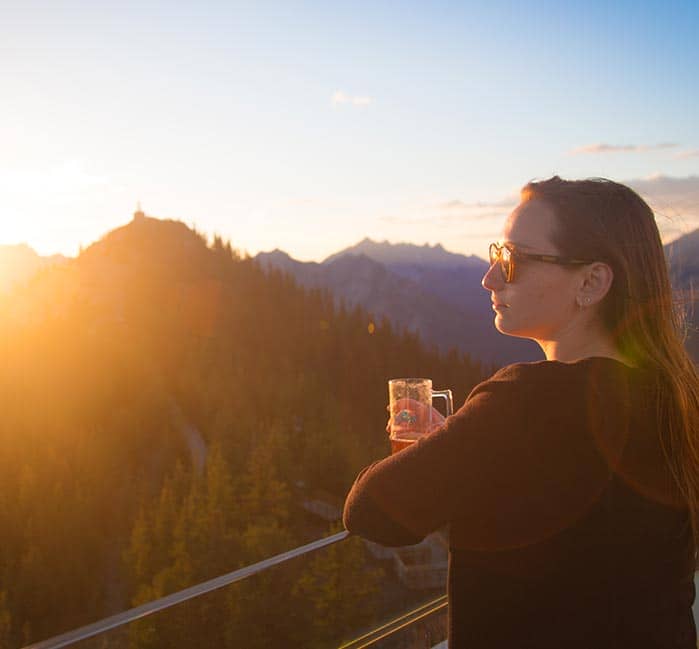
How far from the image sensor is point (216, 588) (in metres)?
2.87

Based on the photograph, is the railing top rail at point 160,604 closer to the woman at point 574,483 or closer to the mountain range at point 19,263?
the woman at point 574,483

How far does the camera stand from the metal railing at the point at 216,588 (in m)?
2.35

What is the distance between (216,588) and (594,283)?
2.09 m

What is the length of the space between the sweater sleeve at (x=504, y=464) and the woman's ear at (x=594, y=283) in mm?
278

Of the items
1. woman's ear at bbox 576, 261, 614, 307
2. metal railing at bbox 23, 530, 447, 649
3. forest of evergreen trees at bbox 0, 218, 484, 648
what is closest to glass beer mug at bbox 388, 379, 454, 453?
woman's ear at bbox 576, 261, 614, 307

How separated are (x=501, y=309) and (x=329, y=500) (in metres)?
64.3

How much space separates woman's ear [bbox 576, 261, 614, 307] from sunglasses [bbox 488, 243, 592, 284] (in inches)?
0.8

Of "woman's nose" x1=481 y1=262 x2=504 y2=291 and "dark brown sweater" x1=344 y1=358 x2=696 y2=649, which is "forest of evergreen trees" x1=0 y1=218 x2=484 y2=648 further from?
"woman's nose" x1=481 y1=262 x2=504 y2=291

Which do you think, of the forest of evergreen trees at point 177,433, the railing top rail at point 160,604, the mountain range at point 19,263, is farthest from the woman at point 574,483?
the mountain range at point 19,263

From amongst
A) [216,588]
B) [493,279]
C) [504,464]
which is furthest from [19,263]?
[504,464]

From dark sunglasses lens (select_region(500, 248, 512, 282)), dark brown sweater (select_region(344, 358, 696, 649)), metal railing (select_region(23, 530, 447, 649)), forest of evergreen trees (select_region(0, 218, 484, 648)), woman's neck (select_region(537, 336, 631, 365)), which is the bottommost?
forest of evergreen trees (select_region(0, 218, 484, 648))

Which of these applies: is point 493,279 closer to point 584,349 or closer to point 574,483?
point 584,349

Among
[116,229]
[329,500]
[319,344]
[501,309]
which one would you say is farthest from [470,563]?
[116,229]

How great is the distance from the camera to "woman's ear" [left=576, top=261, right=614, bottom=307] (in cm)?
142
